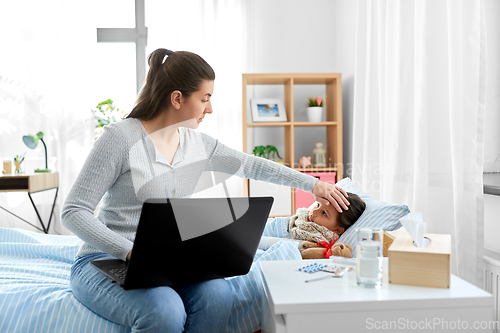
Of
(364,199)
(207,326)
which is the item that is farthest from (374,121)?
(207,326)

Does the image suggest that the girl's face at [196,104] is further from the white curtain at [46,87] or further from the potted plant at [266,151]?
the white curtain at [46,87]

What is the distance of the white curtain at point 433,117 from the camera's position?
57.5 inches

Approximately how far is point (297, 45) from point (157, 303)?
3.01 m

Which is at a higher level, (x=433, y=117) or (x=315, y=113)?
(x=315, y=113)

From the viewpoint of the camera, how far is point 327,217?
1672mm

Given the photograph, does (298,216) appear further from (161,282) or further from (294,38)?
(294,38)

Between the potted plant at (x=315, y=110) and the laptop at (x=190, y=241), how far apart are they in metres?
2.32

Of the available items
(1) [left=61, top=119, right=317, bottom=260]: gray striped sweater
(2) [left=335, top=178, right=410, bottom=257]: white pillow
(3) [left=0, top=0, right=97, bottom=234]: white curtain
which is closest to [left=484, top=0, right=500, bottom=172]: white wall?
(2) [left=335, top=178, right=410, bottom=257]: white pillow

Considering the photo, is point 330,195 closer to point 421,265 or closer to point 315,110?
point 421,265

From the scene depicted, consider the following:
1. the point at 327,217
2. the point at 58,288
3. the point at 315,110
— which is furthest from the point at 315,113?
the point at 58,288

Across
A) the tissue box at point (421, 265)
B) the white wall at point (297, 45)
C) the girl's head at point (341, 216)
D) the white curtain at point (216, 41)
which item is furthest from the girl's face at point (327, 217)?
the white wall at point (297, 45)

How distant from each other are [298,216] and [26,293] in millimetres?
1046

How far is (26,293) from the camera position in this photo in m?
1.21

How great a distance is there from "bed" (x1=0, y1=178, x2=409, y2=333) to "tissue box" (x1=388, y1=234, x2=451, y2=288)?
36 cm
